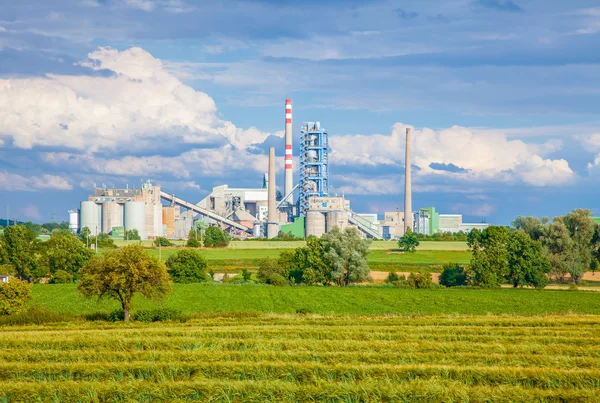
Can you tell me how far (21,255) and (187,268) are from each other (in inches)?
640

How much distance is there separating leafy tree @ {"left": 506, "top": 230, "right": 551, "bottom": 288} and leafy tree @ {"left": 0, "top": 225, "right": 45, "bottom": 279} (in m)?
43.2

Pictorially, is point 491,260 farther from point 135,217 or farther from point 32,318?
point 135,217

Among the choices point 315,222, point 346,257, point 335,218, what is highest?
point 335,218

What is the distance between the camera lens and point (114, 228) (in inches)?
5782

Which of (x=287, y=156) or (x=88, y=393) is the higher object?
(x=287, y=156)

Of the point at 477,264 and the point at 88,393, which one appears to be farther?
the point at 477,264

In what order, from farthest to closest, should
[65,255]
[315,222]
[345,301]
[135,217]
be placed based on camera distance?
[135,217] < [315,222] < [65,255] < [345,301]

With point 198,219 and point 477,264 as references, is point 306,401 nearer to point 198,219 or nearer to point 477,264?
point 477,264

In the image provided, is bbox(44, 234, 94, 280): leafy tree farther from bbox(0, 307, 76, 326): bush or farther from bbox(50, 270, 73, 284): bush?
bbox(0, 307, 76, 326): bush

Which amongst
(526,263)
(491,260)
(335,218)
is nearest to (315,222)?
(335,218)

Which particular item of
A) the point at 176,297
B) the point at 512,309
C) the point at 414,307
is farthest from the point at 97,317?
the point at 512,309

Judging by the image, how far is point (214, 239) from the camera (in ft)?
402

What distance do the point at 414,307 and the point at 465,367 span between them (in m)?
29.7

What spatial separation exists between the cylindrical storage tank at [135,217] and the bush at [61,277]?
8151 centimetres
